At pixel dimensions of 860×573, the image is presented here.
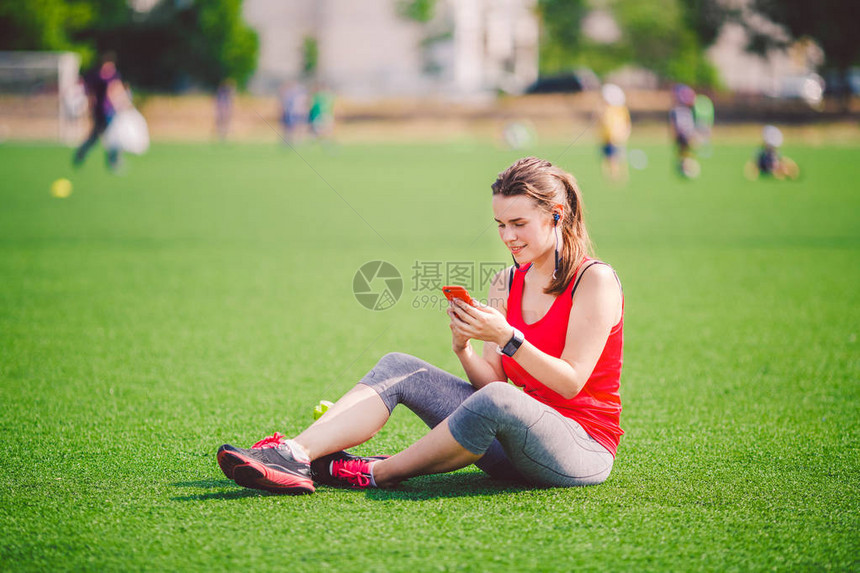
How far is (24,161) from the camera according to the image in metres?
23.8

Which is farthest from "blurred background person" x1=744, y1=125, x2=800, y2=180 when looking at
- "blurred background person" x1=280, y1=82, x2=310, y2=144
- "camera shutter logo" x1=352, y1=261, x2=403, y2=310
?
"blurred background person" x1=280, y1=82, x2=310, y2=144

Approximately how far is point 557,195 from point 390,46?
6712 centimetres

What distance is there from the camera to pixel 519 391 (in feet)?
10.3

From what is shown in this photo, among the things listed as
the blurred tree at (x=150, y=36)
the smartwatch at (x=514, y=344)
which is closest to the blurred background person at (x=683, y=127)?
the smartwatch at (x=514, y=344)

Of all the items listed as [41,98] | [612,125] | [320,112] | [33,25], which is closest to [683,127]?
[612,125]

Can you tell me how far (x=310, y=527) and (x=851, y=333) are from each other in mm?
5226

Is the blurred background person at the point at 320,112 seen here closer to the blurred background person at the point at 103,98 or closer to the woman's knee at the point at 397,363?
the blurred background person at the point at 103,98

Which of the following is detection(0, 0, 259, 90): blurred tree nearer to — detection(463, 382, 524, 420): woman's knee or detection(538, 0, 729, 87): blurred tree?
detection(538, 0, 729, 87): blurred tree

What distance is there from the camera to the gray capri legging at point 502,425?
10.2 ft

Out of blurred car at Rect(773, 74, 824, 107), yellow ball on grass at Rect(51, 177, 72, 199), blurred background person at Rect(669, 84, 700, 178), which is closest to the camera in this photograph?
yellow ball on grass at Rect(51, 177, 72, 199)

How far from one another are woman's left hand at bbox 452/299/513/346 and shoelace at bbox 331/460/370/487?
789mm

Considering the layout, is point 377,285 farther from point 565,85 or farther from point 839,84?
point 565,85

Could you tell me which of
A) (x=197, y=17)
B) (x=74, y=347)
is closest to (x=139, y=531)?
(x=74, y=347)

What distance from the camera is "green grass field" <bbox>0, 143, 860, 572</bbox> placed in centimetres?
295
